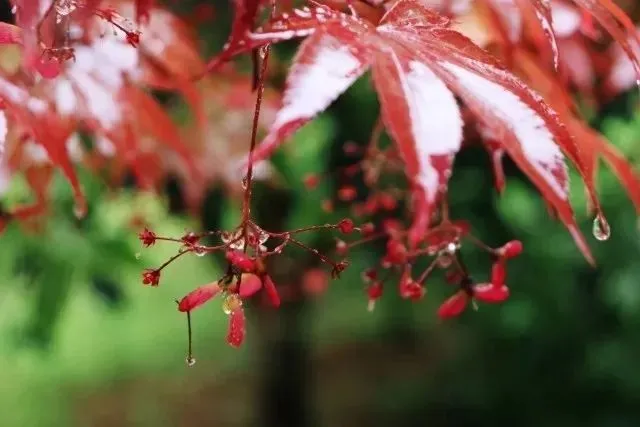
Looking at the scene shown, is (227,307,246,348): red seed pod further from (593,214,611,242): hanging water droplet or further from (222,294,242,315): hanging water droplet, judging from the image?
(593,214,611,242): hanging water droplet

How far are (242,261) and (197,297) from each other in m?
0.04

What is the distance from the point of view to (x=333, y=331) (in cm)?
415

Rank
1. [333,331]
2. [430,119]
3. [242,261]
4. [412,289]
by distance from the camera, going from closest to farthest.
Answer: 1. [430,119]
2. [242,261]
3. [412,289]
4. [333,331]

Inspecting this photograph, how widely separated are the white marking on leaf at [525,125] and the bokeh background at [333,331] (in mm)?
860

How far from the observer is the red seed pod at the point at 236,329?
1.83ft

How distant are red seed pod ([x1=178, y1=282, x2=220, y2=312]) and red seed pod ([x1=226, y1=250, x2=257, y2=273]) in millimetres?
23

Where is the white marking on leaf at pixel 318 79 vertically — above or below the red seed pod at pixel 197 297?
above

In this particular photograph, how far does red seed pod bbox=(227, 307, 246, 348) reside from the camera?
0.56 metres

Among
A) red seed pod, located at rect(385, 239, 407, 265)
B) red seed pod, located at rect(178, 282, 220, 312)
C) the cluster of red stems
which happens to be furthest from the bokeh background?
red seed pod, located at rect(178, 282, 220, 312)

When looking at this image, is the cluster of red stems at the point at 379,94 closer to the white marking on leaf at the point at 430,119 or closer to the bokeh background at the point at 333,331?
the white marking on leaf at the point at 430,119

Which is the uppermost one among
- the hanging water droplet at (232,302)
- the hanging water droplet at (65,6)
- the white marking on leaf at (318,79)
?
the hanging water droplet at (65,6)

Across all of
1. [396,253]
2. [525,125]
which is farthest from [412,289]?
[525,125]

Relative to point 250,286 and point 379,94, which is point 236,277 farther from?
point 379,94

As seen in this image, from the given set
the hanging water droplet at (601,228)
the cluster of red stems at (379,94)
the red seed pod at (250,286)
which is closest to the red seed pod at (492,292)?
the cluster of red stems at (379,94)
